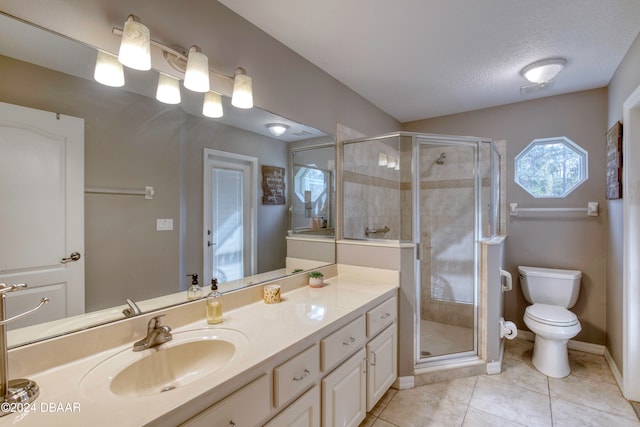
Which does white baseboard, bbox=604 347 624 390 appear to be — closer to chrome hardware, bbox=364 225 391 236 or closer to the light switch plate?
chrome hardware, bbox=364 225 391 236

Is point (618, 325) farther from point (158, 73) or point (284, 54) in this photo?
point (158, 73)

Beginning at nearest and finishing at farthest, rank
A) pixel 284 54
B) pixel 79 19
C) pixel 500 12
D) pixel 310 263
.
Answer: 1. pixel 79 19
2. pixel 500 12
3. pixel 284 54
4. pixel 310 263

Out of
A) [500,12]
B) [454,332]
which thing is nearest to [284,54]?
[500,12]

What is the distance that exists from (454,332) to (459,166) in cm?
161

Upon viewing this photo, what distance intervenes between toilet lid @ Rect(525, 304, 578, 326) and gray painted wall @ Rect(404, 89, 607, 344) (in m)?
0.47

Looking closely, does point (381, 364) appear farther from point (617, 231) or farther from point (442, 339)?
point (617, 231)

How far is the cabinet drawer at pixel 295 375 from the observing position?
108 cm

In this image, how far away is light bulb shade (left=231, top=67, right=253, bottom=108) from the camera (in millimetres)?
1565

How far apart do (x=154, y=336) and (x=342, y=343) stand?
0.86 metres

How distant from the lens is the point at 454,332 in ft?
9.12

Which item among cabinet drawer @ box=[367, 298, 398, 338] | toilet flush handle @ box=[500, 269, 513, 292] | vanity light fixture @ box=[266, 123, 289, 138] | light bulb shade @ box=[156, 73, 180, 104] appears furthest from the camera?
toilet flush handle @ box=[500, 269, 513, 292]

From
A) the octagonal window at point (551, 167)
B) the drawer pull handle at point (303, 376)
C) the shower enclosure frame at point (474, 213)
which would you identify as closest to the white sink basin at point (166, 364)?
the drawer pull handle at point (303, 376)

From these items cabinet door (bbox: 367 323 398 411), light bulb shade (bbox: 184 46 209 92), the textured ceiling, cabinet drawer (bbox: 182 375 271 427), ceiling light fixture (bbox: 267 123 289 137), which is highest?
the textured ceiling

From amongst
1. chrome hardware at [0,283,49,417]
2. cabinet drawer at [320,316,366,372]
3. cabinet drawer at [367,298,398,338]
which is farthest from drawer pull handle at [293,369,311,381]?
chrome hardware at [0,283,49,417]
